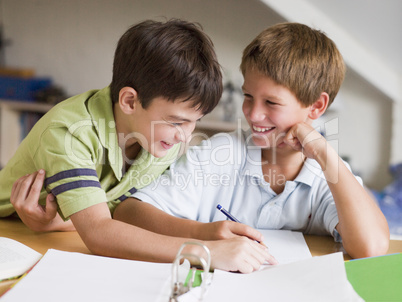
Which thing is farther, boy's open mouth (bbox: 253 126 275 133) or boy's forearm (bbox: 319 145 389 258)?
boy's open mouth (bbox: 253 126 275 133)

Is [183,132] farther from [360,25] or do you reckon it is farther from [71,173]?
[360,25]

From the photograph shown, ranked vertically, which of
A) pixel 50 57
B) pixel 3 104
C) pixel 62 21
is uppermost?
pixel 62 21

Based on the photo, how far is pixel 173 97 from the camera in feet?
3.25

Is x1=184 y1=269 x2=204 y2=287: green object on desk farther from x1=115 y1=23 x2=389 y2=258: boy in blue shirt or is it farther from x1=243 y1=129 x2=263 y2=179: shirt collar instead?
x1=243 y1=129 x2=263 y2=179: shirt collar

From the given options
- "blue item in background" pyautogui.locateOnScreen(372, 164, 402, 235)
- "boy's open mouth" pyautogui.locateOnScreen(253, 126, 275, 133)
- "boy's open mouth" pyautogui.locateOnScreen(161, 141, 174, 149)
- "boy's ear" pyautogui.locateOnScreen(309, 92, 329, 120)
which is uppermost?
"boy's ear" pyautogui.locateOnScreen(309, 92, 329, 120)

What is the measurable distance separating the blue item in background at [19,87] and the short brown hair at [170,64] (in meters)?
2.55

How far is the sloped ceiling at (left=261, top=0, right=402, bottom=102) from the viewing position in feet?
6.59

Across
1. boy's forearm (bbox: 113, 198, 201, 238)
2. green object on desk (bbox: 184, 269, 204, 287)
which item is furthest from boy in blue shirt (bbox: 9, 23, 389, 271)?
green object on desk (bbox: 184, 269, 204, 287)

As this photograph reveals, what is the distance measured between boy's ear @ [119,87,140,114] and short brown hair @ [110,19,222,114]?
0.01 m

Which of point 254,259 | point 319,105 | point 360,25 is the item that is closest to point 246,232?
point 254,259

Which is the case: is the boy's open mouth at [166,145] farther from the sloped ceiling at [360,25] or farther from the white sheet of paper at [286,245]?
the sloped ceiling at [360,25]

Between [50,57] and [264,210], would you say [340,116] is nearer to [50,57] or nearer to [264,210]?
[264,210]

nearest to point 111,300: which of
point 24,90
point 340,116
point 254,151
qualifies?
point 254,151

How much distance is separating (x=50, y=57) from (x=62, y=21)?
29 cm
